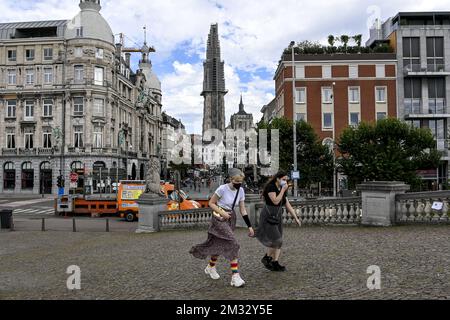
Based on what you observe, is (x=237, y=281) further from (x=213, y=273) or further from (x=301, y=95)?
(x=301, y=95)

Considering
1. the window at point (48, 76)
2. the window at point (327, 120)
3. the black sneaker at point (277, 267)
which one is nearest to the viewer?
the black sneaker at point (277, 267)

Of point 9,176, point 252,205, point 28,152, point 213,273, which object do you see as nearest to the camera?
point 213,273

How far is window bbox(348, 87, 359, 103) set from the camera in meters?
44.7

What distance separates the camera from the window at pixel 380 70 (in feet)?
145

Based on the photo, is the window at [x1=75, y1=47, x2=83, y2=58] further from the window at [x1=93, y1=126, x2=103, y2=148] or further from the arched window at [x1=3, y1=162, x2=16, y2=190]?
the arched window at [x1=3, y1=162, x2=16, y2=190]

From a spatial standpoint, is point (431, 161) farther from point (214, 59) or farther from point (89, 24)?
point (214, 59)

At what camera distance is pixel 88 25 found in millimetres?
51969

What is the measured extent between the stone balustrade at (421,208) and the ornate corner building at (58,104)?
1669 inches

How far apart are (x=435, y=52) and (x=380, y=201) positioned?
129ft

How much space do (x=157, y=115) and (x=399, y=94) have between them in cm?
5615

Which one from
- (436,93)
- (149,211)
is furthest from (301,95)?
(149,211)

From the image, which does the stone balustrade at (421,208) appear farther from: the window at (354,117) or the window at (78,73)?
the window at (78,73)

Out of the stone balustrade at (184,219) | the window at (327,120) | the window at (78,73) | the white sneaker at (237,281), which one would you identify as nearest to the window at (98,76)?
the window at (78,73)

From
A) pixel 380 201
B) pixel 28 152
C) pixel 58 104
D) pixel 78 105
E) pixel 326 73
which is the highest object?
pixel 326 73
